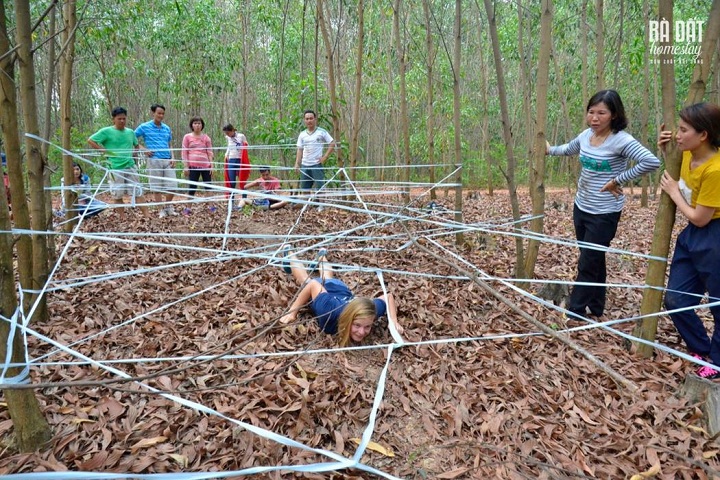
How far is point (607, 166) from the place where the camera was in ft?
8.10

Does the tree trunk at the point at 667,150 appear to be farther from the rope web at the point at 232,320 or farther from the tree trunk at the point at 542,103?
the tree trunk at the point at 542,103

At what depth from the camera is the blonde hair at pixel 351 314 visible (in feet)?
7.57

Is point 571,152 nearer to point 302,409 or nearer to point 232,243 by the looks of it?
point 302,409

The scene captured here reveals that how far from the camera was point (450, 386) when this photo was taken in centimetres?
216

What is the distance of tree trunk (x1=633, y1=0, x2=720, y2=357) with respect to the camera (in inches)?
76.2

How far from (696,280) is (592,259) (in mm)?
569

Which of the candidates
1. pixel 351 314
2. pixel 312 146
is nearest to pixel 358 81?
pixel 312 146

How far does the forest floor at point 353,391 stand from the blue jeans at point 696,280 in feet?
0.73

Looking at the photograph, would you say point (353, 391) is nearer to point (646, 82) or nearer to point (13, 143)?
point (13, 143)

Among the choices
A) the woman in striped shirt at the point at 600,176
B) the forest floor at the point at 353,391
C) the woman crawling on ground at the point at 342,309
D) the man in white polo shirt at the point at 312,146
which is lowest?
the forest floor at the point at 353,391

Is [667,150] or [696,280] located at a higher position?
[667,150]

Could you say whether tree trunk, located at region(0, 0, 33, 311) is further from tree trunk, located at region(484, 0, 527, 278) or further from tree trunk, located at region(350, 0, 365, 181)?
tree trunk, located at region(350, 0, 365, 181)

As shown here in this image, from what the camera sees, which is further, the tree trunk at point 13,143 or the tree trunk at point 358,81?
the tree trunk at point 358,81

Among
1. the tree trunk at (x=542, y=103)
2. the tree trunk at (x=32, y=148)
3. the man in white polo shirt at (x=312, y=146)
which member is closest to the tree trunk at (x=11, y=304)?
the tree trunk at (x=32, y=148)
